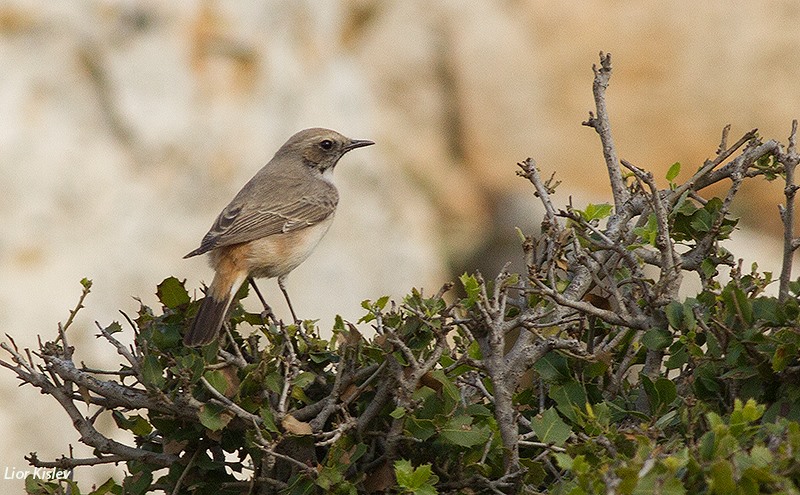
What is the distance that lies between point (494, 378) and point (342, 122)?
10.4 m

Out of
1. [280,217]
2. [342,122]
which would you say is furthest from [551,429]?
[342,122]

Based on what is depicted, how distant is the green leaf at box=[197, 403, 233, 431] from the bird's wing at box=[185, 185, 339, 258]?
2.36m

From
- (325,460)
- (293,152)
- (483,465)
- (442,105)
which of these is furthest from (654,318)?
(442,105)

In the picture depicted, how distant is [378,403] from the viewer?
309 centimetres

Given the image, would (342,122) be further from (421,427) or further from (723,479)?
(723,479)

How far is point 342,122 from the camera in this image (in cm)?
1323

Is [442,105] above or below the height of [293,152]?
above

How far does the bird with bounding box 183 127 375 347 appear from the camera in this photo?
18.6ft

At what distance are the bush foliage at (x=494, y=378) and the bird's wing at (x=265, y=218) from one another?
2.16 m

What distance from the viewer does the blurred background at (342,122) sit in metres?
10.5

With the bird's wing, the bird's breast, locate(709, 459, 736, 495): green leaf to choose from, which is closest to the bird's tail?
locate(709, 459, 736, 495): green leaf

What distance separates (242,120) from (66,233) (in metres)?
2.32

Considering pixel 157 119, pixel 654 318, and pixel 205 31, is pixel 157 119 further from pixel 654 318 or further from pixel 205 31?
pixel 654 318

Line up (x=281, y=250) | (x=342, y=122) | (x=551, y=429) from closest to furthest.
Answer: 1. (x=551, y=429)
2. (x=281, y=250)
3. (x=342, y=122)
